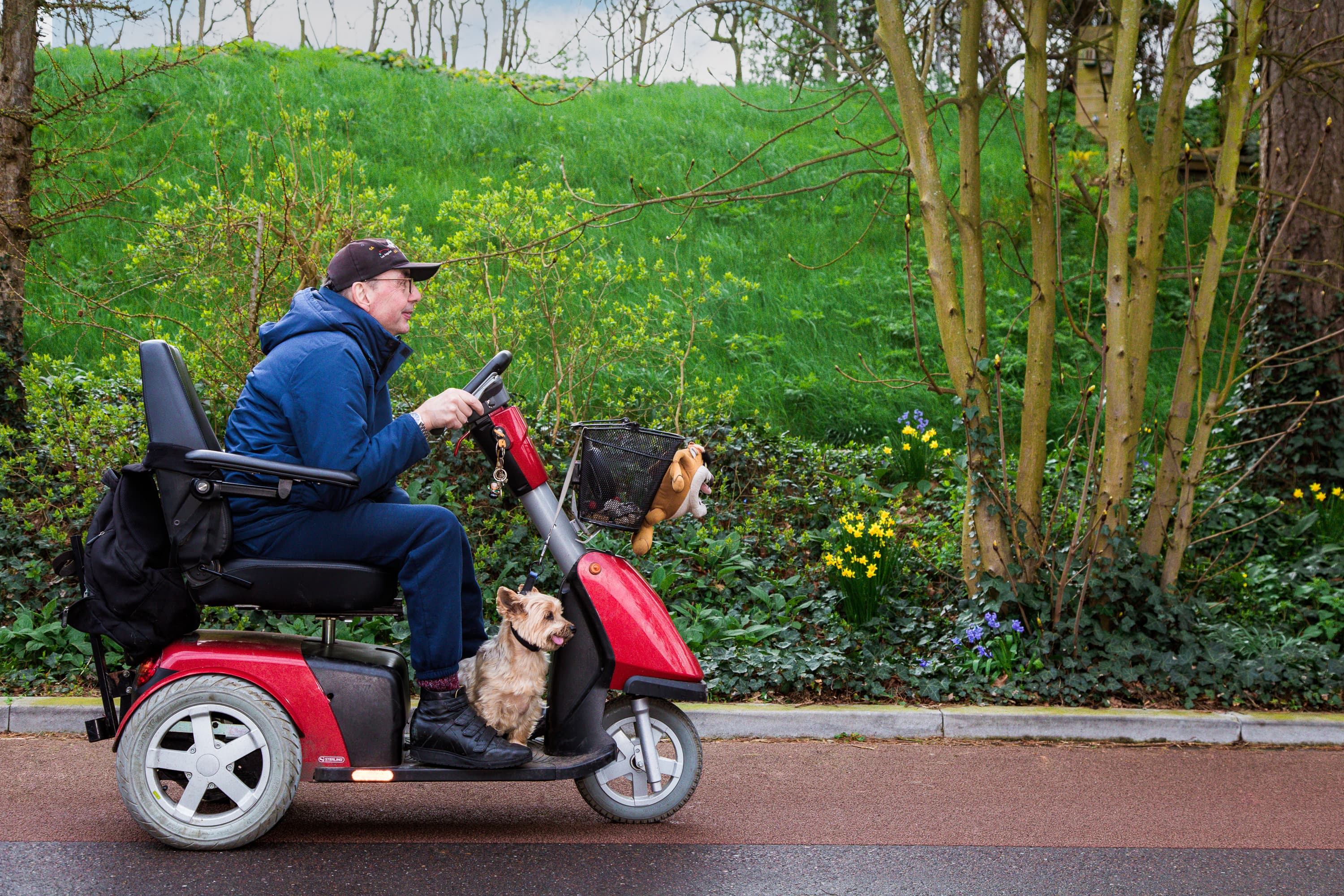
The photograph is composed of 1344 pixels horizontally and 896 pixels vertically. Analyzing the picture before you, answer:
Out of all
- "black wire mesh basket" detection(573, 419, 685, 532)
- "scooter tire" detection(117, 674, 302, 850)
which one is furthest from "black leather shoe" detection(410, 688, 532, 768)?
"black wire mesh basket" detection(573, 419, 685, 532)

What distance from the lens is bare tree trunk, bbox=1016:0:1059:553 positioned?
227 inches

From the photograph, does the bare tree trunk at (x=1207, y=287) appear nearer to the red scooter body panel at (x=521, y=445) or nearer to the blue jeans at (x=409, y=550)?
the red scooter body panel at (x=521, y=445)

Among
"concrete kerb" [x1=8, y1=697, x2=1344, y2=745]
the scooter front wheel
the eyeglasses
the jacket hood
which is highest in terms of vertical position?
the eyeglasses

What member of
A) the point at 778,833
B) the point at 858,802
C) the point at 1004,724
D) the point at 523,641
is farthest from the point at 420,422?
the point at 1004,724

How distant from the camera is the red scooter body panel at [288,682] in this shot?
10.9 ft

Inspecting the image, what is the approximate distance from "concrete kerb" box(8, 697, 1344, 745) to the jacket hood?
7.65 ft

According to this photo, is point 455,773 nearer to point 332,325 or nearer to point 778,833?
point 778,833

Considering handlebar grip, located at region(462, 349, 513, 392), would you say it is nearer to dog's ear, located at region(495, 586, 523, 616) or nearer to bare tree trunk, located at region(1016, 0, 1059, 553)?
dog's ear, located at region(495, 586, 523, 616)

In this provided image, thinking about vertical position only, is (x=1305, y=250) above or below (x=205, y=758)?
above

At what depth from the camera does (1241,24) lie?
554 centimetres

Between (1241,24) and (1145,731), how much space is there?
3.51 m

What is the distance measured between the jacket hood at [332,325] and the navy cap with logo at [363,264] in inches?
1.8

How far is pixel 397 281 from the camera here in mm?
3484

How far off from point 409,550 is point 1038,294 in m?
3.90
